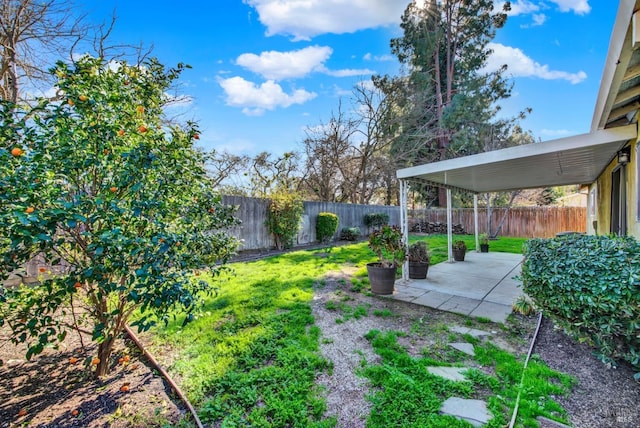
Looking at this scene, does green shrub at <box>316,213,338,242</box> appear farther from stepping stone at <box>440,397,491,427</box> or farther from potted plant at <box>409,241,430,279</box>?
stepping stone at <box>440,397,491,427</box>

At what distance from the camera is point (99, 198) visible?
5.67ft

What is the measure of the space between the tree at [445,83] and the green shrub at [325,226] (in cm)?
660

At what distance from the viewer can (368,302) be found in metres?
4.43

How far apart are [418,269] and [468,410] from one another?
375cm

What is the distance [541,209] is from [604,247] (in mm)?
14054

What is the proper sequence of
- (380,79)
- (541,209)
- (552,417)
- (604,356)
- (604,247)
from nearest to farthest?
(552,417), (604,356), (604,247), (541,209), (380,79)

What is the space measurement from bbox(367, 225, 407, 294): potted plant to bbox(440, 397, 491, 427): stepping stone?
2.52m

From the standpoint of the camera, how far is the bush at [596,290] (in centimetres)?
222

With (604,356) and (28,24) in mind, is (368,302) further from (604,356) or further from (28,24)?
(28,24)

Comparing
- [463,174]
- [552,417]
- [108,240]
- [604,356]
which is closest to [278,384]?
[108,240]

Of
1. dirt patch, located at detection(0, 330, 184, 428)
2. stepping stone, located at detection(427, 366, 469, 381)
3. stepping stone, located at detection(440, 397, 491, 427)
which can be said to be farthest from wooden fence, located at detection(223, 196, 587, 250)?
stepping stone, located at detection(440, 397, 491, 427)

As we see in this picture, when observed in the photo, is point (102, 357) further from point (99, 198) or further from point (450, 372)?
point (450, 372)

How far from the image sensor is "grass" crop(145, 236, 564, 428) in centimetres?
204

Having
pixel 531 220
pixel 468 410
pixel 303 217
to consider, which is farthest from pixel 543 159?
pixel 531 220
